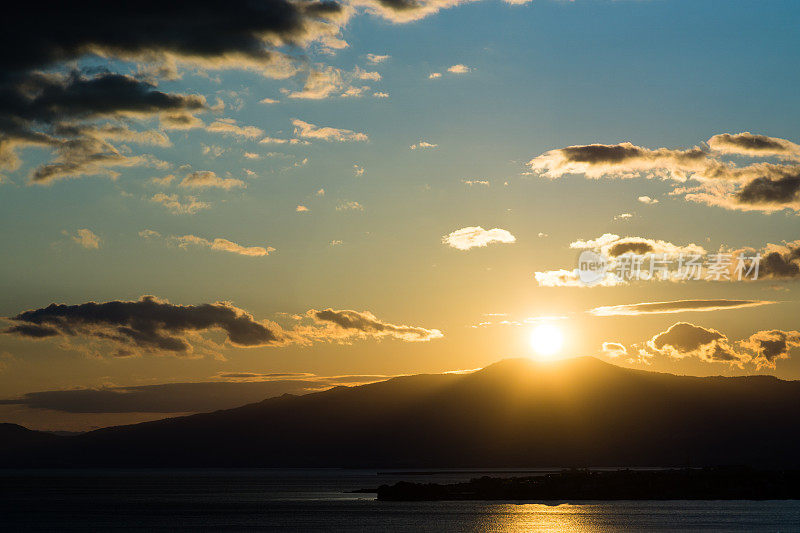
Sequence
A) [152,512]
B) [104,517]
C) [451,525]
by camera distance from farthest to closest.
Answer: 1. [152,512]
2. [104,517]
3. [451,525]

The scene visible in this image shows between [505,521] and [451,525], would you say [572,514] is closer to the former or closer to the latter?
[505,521]

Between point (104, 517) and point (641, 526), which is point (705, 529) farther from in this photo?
point (104, 517)

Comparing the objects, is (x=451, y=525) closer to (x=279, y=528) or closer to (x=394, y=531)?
(x=394, y=531)

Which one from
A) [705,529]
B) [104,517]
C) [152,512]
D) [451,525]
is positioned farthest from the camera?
[152,512]

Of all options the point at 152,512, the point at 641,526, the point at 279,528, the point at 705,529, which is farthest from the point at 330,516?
the point at 705,529

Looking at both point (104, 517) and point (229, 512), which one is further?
point (229, 512)

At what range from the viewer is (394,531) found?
13738cm

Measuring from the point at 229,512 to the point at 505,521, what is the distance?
2585 inches

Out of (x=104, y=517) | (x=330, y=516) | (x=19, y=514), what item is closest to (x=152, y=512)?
(x=104, y=517)

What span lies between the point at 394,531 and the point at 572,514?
182 feet

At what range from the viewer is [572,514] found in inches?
6983

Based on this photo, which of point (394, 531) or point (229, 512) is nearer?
point (394, 531)

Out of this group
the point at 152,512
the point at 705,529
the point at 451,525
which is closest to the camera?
the point at 705,529

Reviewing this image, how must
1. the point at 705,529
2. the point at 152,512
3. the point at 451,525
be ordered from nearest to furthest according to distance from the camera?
the point at 705,529, the point at 451,525, the point at 152,512
